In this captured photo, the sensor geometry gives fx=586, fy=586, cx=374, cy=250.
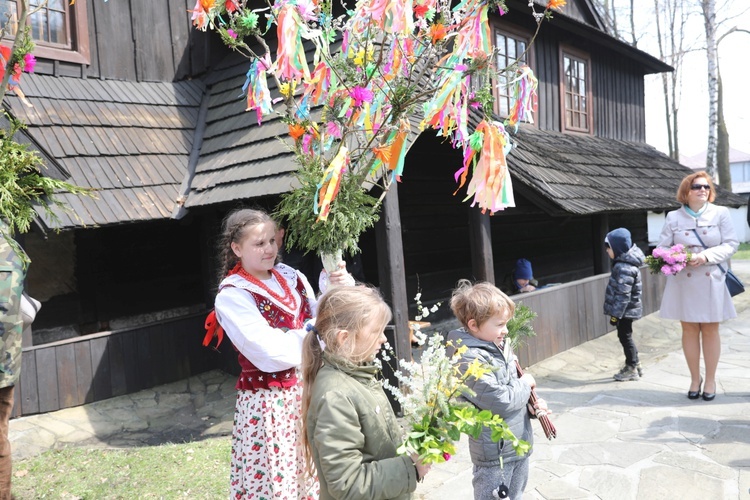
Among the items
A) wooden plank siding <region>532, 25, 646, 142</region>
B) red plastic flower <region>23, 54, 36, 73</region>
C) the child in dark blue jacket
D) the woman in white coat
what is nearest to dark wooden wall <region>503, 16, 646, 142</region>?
wooden plank siding <region>532, 25, 646, 142</region>

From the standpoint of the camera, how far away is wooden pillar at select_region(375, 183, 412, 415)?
5.42 meters

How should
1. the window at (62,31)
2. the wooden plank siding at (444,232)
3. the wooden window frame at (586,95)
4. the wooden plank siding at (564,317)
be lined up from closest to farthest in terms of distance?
1. the window at (62,31)
2. the wooden plank siding at (564,317)
3. the wooden plank siding at (444,232)
4. the wooden window frame at (586,95)

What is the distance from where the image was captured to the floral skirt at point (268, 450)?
249cm

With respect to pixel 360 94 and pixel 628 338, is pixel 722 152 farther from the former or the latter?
pixel 360 94

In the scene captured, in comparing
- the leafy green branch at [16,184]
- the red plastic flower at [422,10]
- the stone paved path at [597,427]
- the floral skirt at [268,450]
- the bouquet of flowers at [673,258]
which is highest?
the red plastic flower at [422,10]

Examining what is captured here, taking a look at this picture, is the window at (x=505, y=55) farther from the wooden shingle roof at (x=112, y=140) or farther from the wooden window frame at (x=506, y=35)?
the wooden shingle roof at (x=112, y=140)

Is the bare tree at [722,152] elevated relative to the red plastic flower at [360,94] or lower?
elevated

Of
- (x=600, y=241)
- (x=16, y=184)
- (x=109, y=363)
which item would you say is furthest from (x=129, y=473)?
(x=600, y=241)

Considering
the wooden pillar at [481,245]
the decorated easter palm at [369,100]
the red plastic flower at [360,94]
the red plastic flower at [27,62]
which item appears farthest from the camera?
the wooden pillar at [481,245]

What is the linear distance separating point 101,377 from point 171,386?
2.62 feet

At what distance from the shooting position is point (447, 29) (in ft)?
10.5

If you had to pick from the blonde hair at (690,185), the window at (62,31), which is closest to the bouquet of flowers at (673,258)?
the blonde hair at (690,185)

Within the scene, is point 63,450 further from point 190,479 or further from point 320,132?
point 320,132

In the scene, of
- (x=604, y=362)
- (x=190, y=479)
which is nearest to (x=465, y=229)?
(x=604, y=362)
